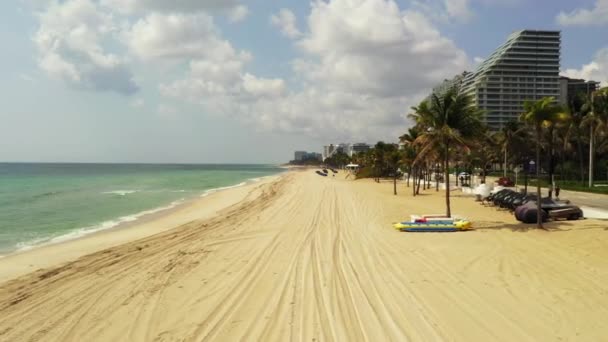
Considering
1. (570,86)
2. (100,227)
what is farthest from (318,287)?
(570,86)

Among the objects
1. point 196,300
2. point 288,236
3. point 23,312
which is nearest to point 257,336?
point 196,300

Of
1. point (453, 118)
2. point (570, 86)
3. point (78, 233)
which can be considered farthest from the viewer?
point (570, 86)

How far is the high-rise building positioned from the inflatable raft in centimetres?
10411

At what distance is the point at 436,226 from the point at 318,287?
8.01m

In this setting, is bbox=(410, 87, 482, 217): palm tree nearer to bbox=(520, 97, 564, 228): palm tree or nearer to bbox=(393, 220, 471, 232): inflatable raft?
bbox=(393, 220, 471, 232): inflatable raft

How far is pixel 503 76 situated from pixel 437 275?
4709 inches

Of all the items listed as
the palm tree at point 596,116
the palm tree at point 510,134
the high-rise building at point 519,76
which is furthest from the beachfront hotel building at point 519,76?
the palm tree at point 596,116

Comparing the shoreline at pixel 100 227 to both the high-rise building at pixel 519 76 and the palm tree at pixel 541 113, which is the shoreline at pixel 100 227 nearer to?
the palm tree at pixel 541 113

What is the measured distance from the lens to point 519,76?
368ft

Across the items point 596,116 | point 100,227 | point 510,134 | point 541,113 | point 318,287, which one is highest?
point 596,116

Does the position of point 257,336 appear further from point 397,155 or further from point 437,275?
point 397,155

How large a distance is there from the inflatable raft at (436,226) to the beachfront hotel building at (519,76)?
340ft

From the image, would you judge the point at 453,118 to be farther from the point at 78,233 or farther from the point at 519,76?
the point at 519,76

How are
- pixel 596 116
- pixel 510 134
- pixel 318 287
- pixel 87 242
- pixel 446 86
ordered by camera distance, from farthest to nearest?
1. pixel 446 86
2. pixel 510 134
3. pixel 596 116
4. pixel 87 242
5. pixel 318 287
